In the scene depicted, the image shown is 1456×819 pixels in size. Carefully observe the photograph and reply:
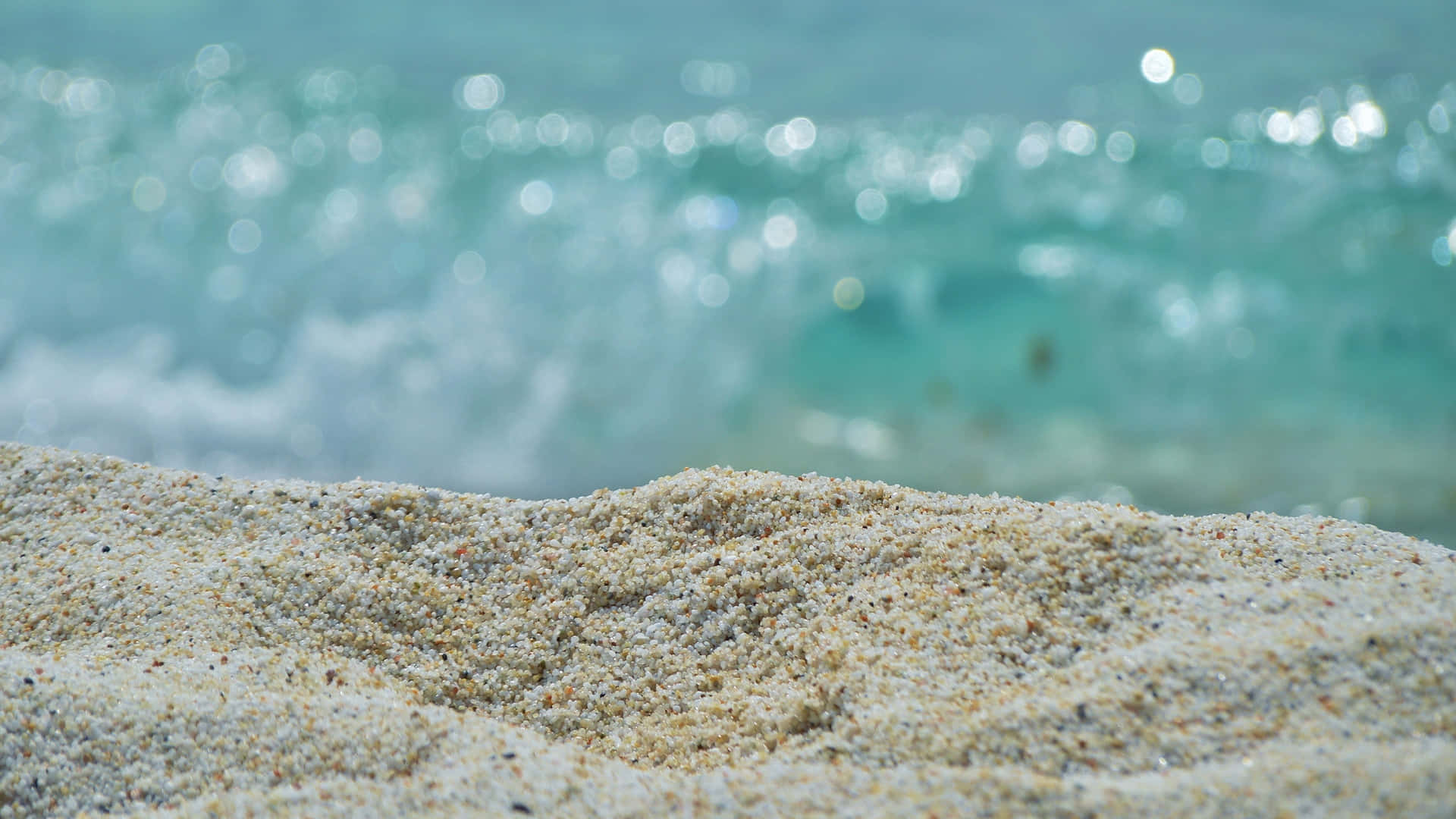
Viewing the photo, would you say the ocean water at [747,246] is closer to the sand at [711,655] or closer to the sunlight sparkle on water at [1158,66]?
the sunlight sparkle on water at [1158,66]

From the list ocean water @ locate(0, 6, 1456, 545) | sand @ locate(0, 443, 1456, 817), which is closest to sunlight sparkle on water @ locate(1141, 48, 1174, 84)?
ocean water @ locate(0, 6, 1456, 545)

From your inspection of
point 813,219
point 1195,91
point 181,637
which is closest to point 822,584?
point 181,637

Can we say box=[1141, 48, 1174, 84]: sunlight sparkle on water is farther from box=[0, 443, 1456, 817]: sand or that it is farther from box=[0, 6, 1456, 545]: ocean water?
box=[0, 443, 1456, 817]: sand

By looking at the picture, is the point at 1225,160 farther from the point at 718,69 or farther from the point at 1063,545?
the point at 1063,545

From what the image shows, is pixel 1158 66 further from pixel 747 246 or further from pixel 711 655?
pixel 711 655

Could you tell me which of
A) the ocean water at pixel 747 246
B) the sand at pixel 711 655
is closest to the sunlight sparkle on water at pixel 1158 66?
the ocean water at pixel 747 246

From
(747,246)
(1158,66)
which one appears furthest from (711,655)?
(1158,66)
